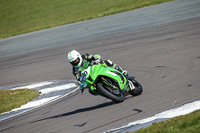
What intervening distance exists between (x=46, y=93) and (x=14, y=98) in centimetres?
104

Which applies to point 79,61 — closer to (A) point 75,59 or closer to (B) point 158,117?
(A) point 75,59

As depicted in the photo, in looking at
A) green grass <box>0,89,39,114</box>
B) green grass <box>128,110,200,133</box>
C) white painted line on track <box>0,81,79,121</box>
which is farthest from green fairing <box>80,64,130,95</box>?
green grass <box>0,89,39,114</box>

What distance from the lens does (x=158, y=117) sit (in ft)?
21.4

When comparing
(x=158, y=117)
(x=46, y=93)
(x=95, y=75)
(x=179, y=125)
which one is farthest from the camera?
(x=46, y=93)

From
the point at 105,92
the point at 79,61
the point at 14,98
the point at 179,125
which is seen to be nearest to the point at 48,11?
the point at 14,98

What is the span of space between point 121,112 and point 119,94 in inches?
37.2

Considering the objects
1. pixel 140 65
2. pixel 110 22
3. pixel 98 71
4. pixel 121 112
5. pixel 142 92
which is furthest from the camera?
pixel 110 22

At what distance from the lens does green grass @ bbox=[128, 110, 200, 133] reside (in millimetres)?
5234

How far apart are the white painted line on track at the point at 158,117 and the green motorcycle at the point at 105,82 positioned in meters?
1.76

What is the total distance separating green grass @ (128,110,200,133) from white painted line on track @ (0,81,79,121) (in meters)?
5.46

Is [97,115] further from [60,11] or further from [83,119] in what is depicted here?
[60,11]

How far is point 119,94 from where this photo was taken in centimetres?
855

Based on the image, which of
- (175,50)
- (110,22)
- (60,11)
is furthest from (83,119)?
(60,11)

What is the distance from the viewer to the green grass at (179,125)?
523cm
